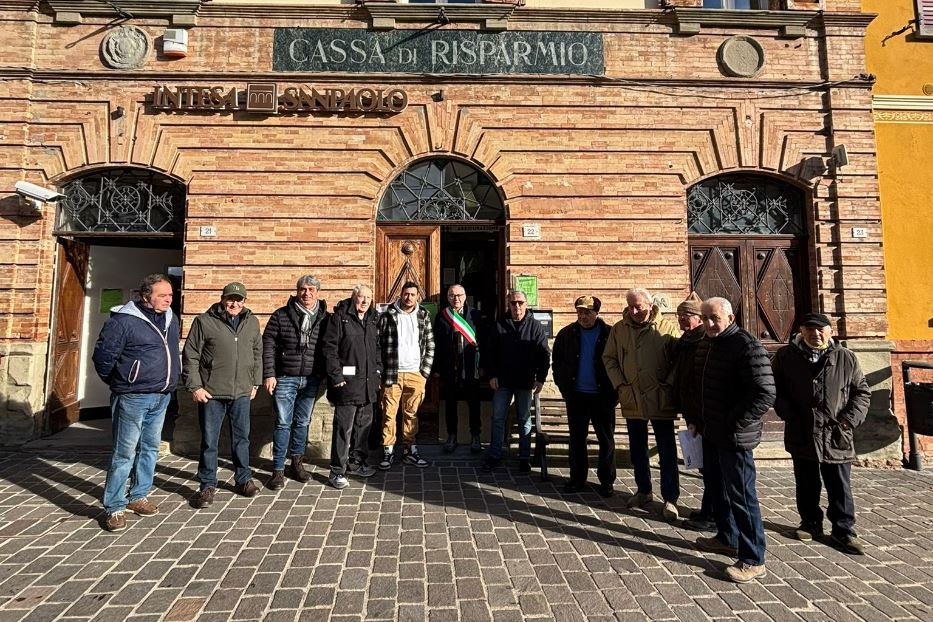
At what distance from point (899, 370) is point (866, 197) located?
254 cm

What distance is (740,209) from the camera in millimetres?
6867

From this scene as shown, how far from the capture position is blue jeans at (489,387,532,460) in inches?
205

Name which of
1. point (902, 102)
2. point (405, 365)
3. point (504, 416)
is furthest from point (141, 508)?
point (902, 102)

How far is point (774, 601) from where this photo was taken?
2.96m

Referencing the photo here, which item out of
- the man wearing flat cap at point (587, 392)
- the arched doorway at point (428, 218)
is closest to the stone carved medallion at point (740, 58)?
the arched doorway at point (428, 218)

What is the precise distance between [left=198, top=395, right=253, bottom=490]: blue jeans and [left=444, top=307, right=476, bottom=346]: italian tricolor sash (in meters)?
2.45

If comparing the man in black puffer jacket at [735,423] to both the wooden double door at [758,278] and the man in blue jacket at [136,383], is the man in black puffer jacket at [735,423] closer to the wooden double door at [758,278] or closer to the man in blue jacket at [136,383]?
the wooden double door at [758,278]

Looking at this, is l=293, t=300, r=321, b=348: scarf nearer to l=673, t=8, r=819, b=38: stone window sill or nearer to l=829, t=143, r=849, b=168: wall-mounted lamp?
l=673, t=8, r=819, b=38: stone window sill

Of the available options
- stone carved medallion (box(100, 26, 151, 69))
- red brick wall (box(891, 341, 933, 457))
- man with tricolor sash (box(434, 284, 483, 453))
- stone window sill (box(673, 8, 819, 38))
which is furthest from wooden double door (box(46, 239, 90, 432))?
red brick wall (box(891, 341, 933, 457))

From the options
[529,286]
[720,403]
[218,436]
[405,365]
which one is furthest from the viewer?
[529,286]

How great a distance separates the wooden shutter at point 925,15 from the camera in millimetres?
6984

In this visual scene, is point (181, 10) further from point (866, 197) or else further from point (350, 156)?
point (866, 197)

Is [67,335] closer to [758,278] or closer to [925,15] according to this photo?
[758,278]

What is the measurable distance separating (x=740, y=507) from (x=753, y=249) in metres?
4.87
